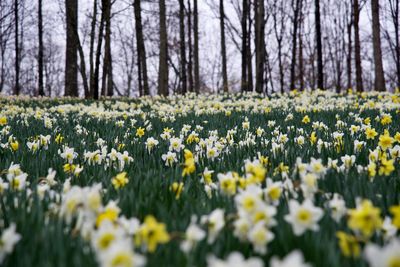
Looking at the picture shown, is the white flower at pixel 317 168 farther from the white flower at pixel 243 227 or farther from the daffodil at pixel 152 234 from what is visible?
the daffodil at pixel 152 234

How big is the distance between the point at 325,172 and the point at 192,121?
3932 mm

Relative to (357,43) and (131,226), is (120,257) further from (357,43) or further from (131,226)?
(357,43)

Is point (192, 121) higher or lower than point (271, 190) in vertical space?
higher

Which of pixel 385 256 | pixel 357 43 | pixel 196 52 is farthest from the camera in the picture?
pixel 196 52

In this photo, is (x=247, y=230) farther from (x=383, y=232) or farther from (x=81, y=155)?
(x=81, y=155)

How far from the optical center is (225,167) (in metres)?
2.37

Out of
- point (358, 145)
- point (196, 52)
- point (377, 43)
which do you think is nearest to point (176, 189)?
point (358, 145)

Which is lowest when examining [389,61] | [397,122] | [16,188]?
[16,188]

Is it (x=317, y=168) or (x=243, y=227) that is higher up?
(x=317, y=168)

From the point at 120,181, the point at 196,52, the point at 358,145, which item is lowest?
the point at 120,181

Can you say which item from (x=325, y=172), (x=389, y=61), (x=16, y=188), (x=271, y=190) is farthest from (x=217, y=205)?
(x=389, y=61)

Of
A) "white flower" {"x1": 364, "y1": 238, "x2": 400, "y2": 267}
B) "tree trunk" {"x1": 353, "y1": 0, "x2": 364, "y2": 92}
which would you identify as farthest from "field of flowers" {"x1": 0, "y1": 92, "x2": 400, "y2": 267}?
"tree trunk" {"x1": 353, "y1": 0, "x2": 364, "y2": 92}

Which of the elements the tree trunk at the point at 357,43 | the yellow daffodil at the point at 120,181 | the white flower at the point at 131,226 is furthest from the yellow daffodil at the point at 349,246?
the tree trunk at the point at 357,43

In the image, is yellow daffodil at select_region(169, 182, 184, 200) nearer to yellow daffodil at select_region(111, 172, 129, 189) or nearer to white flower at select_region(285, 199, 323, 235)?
yellow daffodil at select_region(111, 172, 129, 189)
